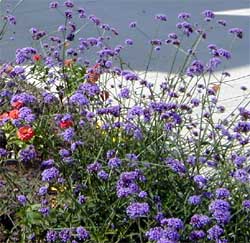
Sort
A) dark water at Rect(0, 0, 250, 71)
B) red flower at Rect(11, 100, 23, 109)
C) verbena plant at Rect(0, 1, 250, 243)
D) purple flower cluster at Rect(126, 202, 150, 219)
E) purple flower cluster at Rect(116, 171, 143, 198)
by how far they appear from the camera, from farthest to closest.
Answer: dark water at Rect(0, 0, 250, 71) < red flower at Rect(11, 100, 23, 109) < verbena plant at Rect(0, 1, 250, 243) < purple flower cluster at Rect(116, 171, 143, 198) < purple flower cluster at Rect(126, 202, 150, 219)

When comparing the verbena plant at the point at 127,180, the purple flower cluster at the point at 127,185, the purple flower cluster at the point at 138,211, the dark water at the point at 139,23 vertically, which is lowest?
the dark water at the point at 139,23

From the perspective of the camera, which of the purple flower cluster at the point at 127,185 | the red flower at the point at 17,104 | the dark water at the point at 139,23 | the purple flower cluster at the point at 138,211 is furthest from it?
the dark water at the point at 139,23

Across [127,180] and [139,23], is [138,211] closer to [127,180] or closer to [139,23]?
[127,180]

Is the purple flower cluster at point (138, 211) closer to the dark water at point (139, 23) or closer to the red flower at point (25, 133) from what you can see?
the red flower at point (25, 133)

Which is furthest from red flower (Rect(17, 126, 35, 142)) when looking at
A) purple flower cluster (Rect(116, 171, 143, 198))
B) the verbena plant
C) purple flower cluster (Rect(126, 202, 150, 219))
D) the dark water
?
the dark water

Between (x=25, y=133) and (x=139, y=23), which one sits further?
(x=139, y=23)

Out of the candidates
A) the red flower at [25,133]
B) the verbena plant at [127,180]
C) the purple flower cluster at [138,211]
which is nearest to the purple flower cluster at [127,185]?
the verbena plant at [127,180]

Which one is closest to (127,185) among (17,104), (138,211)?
(138,211)

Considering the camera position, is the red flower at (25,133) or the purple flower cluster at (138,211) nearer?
the purple flower cluster at (138,211)

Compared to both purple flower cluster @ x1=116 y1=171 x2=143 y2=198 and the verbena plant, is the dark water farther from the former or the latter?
purple flower cluster @ x1=116 y1=171 x2=143 y2=198

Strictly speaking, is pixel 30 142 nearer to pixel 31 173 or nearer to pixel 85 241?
pixel 31 173

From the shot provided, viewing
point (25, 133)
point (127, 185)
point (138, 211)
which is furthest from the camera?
point (25, 133)

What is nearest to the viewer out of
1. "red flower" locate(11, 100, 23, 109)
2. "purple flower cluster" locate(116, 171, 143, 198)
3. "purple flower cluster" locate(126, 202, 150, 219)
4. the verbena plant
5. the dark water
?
"purple flower cluster" locate(126, 202, 150, 219)

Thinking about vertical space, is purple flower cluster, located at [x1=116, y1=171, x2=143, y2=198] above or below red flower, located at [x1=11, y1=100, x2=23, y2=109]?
above
